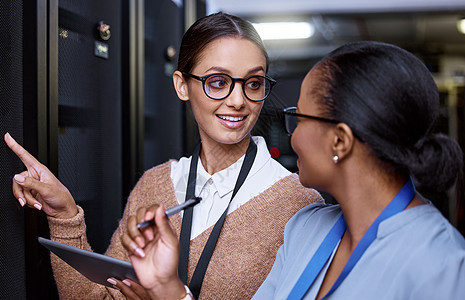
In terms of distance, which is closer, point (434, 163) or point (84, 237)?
point (434, 163)

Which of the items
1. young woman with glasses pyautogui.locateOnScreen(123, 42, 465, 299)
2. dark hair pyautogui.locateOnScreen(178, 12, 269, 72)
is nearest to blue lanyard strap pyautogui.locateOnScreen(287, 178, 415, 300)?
young woman with glasses pyautogui.locateOnScreen(123, 42, 465, 299)

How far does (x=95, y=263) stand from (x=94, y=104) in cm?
70

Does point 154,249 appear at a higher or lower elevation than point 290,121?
lower

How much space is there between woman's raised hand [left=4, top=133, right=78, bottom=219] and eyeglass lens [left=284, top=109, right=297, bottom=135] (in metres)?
0.58

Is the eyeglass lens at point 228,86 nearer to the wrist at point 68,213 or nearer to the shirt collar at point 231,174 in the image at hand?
the shirt collar at point 231,174

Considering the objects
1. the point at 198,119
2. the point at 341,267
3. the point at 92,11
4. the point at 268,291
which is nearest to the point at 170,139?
the point at 92,11

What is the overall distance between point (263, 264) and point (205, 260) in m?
0.14

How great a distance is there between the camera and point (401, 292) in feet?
2.35

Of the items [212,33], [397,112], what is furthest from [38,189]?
[397,112]

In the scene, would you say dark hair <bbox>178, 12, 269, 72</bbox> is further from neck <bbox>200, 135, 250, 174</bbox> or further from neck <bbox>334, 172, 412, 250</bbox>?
neck <bbox>334, 172, 412, 250</bbox>

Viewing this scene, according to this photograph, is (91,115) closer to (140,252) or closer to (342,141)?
(140,252)

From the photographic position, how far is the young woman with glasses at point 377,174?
73 centimetres

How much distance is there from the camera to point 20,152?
1.07m

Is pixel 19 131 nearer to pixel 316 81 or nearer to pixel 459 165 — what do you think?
pixel 316 81
